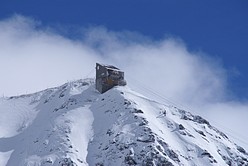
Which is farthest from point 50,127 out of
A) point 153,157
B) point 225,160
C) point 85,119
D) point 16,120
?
point 225,160

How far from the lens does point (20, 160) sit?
8306 centimetres

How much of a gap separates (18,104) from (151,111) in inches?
1119

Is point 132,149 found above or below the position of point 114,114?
below

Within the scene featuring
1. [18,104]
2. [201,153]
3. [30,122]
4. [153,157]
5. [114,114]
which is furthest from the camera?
[18,104]

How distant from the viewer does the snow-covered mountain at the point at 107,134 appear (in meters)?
81.2

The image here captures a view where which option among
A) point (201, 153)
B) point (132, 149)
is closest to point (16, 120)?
point (132, 149)

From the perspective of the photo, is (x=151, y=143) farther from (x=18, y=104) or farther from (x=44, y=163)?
(x=18, y=104)

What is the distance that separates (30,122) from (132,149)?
24.1m

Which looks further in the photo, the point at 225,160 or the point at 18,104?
the point at 18,104

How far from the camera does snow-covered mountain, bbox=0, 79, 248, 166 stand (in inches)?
3196

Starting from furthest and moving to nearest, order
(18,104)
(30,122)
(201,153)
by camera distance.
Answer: (18,104) < (30,122) < (201,153)

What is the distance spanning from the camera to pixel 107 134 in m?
86.1

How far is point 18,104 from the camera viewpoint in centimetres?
10856

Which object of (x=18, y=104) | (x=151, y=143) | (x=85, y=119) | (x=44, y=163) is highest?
(x=18, y=104)
